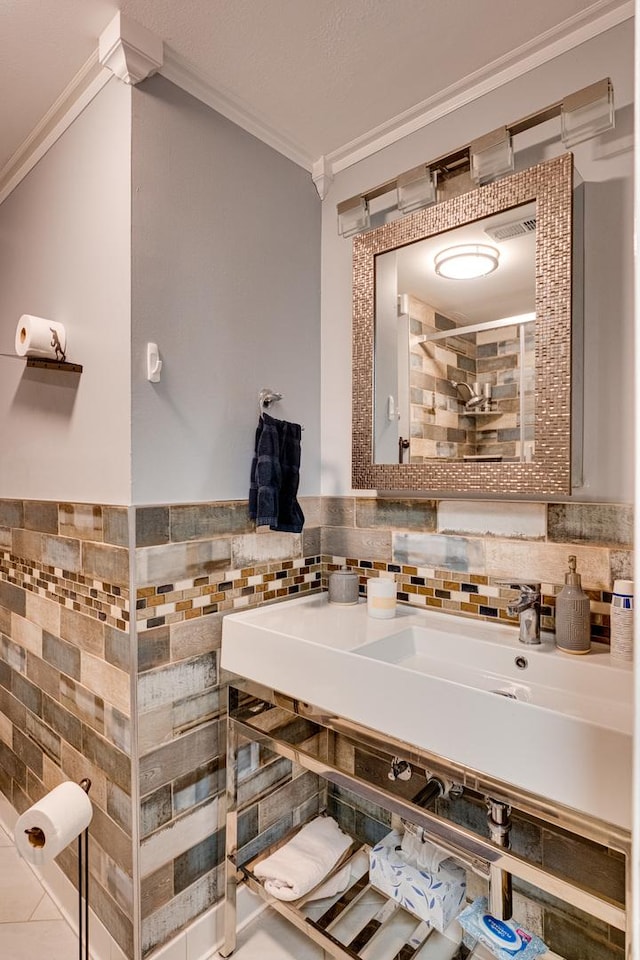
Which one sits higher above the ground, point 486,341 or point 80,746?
point 486,341

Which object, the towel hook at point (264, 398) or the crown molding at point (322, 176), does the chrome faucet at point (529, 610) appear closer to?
the towel hook at point (264, 398)

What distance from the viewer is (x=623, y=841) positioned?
80 centimetres

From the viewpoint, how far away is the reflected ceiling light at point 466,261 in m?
1.45

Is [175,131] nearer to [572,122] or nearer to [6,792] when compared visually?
[572,122]

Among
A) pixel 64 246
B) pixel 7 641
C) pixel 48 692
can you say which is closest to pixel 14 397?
pixel 64 246

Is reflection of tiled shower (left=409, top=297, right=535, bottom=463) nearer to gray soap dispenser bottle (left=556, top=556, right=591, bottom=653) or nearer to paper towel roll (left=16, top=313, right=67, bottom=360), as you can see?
gray soap dispenser bottle (left=556, top=556, right=591, bottom=653)

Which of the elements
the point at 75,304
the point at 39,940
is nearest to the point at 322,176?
the point at 75,304

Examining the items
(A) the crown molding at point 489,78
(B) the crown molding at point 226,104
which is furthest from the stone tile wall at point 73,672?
(A) the crown molding at point 489,78

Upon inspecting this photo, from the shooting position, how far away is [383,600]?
60.7 inches

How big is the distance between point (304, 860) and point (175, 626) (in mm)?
782

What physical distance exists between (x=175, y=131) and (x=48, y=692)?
68.0 inches

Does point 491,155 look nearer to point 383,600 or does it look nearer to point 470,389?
point 470,389

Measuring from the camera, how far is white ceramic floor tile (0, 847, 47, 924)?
5.34ft

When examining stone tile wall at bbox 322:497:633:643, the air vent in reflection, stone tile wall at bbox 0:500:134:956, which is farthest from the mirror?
stone tile wall at bbox 0:500:134:956
